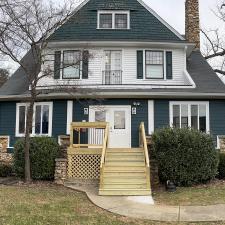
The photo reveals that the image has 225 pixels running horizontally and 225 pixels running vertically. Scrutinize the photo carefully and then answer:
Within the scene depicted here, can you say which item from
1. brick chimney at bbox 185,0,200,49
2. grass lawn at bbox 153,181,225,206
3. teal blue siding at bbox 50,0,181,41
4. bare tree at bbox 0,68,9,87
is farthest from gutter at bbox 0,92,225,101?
bare tree at bbox 0,68,9,87

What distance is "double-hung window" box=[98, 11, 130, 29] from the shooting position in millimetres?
20125

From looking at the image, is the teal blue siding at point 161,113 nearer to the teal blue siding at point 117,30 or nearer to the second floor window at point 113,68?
the second floor window at point 113,68

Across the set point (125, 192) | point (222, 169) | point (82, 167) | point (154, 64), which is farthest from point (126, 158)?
point (154, 64)

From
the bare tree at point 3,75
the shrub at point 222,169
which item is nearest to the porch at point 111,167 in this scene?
the shrub at point 222,169

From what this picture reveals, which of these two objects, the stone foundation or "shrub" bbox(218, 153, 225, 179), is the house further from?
"shrub" bbox(218, 153, 225, 179)

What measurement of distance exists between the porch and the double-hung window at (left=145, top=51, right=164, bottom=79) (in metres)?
4.62

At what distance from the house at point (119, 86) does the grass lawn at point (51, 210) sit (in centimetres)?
576

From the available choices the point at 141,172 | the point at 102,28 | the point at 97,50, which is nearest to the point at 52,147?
the point at 141,172

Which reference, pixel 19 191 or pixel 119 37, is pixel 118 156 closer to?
pixel 19 191

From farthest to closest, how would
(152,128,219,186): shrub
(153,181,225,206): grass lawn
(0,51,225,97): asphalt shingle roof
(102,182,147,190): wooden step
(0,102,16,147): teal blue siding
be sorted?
(0,102,16,147): teal blue siding
(0,51,225,97): asphalt shingle roof
(152,128,219,186): shrub
(102,182,147,190): wooden step
(153,181,225,206): grass lawn

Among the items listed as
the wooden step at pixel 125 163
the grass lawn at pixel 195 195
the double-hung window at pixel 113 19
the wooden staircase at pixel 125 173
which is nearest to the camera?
the grass lawn at pixel 195 195

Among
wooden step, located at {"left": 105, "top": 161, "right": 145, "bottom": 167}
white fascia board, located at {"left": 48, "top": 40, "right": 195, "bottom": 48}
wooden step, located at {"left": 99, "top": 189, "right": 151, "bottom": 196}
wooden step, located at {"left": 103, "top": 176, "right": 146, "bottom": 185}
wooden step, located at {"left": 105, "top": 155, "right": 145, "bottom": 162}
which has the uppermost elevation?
white fascia board, located at {"left": 48, "top": 40, "right": 195, "bottom": 48}

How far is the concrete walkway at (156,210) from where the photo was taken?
891 centimetres

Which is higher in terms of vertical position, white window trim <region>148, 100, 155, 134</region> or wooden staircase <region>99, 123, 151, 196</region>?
white window trim <region>148, 100, 155, 134</region>
